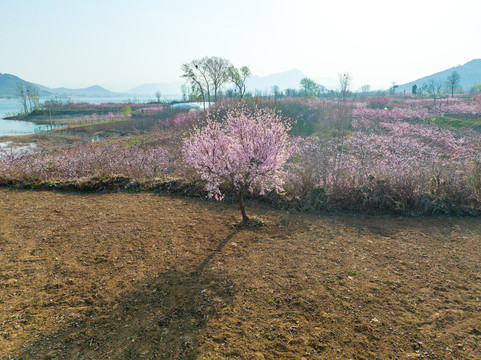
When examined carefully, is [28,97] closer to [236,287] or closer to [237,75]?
[237,75]

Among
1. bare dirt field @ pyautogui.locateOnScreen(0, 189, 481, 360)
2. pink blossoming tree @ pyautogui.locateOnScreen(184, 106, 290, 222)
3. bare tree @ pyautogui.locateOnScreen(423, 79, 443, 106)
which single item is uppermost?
bare tree @ pyautogui.locateOnScreen(423, 79, 443, 106)

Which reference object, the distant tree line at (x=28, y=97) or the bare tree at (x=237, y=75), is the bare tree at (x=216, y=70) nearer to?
the bare tree at (x=237, y=75)

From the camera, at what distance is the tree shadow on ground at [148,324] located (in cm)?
275

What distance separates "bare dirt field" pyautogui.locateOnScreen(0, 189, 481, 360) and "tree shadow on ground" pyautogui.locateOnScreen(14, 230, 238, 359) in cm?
1

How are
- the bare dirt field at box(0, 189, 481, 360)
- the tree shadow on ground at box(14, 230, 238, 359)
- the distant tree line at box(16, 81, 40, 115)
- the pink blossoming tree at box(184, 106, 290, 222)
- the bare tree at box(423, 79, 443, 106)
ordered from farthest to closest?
the distant tree line at box(16, 81, 40, 115), the bare tree at box(423, 79, 443, 106), the pink blossoming tree at box(184, 106, 290, 222), the bare dirt field at box(0, 189, 481, 360), the tree shadow on ground at box(14, 230, 238, 359)

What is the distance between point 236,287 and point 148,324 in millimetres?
1175

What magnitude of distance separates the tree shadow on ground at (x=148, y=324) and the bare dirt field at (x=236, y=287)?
0.01 metres

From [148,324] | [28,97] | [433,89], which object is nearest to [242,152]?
[148,324]

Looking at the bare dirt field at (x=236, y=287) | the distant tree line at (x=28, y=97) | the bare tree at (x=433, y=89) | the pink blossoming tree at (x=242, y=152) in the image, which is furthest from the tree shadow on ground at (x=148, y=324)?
the distant tree line at (x=28, y=97)

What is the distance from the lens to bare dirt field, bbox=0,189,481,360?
287cm

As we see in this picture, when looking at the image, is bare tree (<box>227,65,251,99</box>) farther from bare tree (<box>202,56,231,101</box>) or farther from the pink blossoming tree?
the pink blossoming tree

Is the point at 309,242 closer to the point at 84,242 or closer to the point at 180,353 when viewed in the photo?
the point at 180,353

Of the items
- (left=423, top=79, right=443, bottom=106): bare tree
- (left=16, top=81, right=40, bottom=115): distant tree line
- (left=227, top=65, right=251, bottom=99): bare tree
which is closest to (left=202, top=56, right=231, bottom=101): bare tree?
(left=227, top=65, right=251, bottom=99): bare tree

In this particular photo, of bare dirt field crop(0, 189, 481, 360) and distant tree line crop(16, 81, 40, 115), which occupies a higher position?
distant tree line crop(16, 81, 40, 115)
